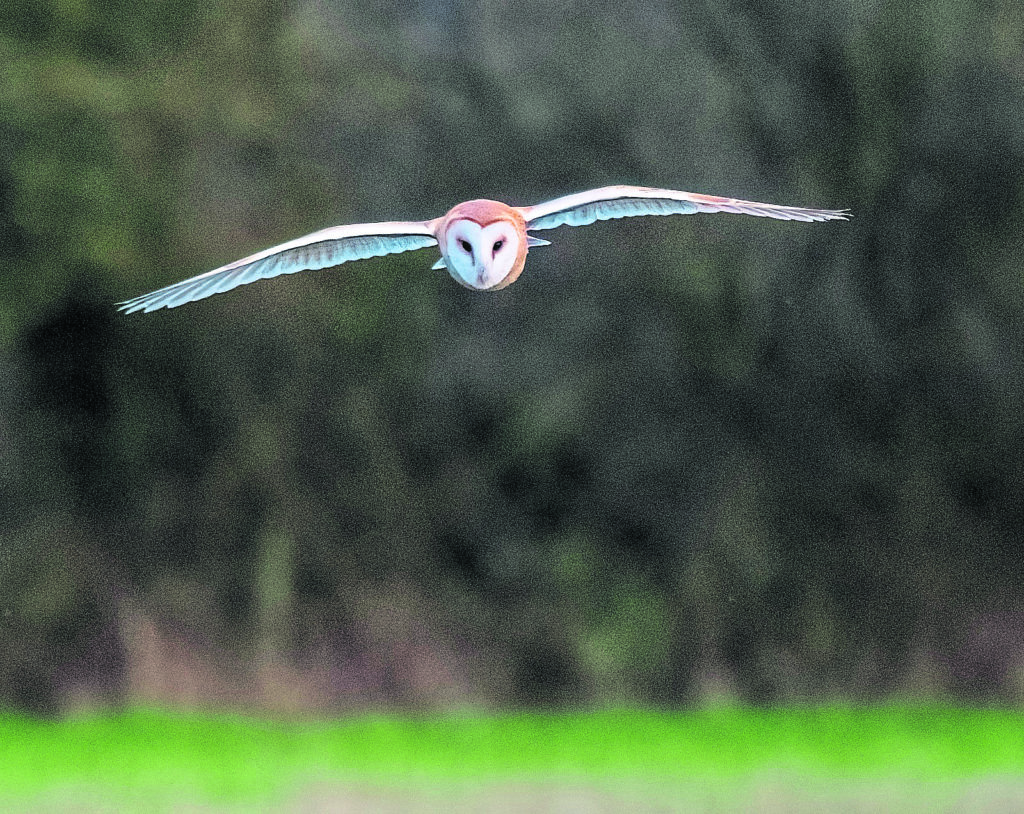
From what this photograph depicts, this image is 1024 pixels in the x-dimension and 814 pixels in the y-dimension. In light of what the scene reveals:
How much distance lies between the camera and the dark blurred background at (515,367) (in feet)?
20.2

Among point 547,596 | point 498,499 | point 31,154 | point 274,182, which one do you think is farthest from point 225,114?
point 547,596

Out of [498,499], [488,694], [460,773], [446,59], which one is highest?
[446,59]

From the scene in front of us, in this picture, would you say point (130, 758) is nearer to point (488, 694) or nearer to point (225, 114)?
point (488, 694)

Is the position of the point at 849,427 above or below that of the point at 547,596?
above

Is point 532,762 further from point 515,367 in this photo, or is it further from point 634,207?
point 634,207

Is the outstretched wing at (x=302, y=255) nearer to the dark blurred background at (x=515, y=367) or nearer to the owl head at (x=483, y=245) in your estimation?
the owl head at (x=483, y=245)

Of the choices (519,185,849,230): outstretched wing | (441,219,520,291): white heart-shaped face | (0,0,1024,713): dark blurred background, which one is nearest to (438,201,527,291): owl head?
(441,219,520,291): white heart-shaped face

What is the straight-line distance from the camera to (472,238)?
338 cm

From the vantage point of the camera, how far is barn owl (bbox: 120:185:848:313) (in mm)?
3342

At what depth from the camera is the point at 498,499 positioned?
6.73 meters

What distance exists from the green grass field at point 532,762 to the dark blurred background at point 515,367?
117mm

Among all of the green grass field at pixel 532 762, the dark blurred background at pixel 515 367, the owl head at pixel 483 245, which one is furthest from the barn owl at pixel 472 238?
the green grass field at pixel 532 762

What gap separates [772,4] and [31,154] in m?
2.68

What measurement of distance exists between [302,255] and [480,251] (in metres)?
0.42
